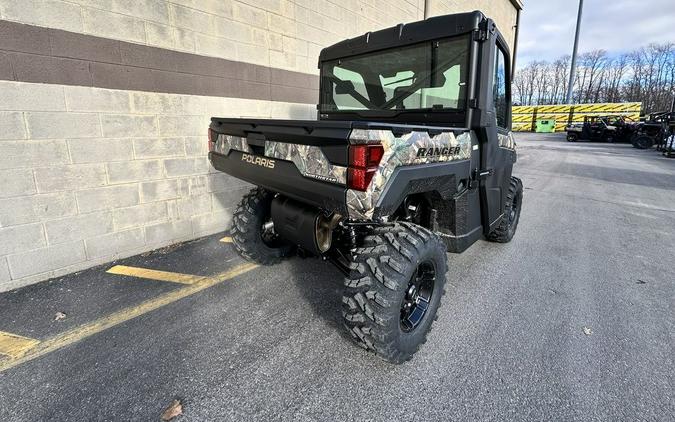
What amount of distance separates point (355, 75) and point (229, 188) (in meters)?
2.48

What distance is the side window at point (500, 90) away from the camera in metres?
3.12

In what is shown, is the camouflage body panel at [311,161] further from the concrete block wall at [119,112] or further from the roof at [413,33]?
the concrete block wall at [119,112]

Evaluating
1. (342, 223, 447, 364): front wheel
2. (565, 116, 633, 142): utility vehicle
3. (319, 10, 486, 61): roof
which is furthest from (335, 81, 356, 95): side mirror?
A: (565, 116, 633, 142): utility vehicle

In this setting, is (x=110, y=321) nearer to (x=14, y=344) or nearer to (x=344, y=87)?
→ (x=14, y=344)

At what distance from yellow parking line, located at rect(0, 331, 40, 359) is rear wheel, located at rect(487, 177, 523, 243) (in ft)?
15.0

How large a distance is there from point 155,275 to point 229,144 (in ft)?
5.46

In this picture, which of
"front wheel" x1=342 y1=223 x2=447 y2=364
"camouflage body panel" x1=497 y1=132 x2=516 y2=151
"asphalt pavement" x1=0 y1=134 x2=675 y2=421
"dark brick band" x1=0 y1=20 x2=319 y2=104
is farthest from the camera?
"camouflage body panel" x1=497 y1=132 x2=516 y2=151

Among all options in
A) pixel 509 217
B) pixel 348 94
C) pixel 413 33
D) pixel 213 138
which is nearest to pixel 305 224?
pixel 213 138

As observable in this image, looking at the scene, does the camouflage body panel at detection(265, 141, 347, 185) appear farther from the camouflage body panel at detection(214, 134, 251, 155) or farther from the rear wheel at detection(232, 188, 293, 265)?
the rear wheel at detection(232, 188, 293, 265)

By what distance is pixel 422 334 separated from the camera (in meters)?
2.48

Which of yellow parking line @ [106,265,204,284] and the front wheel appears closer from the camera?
the front wheel

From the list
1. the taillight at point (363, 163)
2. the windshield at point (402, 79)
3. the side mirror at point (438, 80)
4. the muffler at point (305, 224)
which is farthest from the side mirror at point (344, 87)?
the taillight at point (363, 163)

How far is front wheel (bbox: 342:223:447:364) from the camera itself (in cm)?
218

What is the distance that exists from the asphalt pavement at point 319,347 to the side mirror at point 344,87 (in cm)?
182
